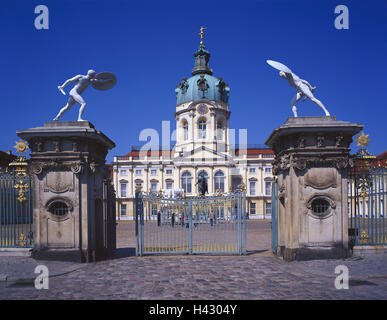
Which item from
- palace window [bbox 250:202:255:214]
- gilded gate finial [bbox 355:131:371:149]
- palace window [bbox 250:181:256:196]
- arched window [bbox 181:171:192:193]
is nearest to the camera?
gilded gate finial [bbox 355:131:371:149]

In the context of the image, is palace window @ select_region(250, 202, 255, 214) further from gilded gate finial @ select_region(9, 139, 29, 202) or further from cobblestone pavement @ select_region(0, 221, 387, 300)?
gilded gate finial @ select_region(9, 139, 29, 202)

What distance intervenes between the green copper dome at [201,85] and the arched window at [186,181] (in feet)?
38.8

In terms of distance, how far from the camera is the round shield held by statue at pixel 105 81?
1038 cm

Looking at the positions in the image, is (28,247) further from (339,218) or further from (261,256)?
(339,218)

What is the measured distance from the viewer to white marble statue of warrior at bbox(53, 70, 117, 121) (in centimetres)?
996

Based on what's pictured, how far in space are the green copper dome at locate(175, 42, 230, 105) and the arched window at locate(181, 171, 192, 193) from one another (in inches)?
466

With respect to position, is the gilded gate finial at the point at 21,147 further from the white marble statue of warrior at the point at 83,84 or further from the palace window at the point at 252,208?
the palace window at the point at 252,208

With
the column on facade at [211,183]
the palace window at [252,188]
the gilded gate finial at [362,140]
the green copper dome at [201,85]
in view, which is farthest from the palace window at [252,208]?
the gilded gate finial at [362,140]

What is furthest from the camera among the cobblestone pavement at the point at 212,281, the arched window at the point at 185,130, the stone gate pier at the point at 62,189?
the arched window at the point at 185,130

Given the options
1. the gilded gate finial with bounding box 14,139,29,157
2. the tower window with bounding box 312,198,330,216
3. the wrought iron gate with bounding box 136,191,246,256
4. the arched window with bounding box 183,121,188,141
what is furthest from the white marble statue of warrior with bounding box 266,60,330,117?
the arched window with bounding box 183,121,188,141

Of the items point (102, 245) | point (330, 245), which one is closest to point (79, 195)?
point (102, 245)

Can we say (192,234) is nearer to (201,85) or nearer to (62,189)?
(62,189)

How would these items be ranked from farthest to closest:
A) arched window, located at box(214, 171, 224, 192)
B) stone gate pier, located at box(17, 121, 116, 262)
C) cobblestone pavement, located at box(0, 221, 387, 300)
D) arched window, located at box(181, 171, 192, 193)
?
arched window, located at box(181, 171, 192, 193) < arched window, located at box(214, 171, 224, 192) < stone gate pier, located at box(17, 121, 116, 262) < cobblestone pavement, located at box(0, 221, 387, 300)

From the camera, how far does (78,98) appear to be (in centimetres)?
997
